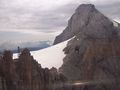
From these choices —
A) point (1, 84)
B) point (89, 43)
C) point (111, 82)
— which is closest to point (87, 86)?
point (111, 82)

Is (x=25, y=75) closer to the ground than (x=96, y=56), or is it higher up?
closer to the ground

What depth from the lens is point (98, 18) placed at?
10256 centimetres

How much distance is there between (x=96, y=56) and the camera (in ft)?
301

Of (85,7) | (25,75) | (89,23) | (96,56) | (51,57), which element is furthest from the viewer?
(85,7)

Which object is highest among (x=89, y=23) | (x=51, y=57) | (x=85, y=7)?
(x=85, y=7)

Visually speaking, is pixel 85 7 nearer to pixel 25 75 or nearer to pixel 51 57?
pixel 51 57

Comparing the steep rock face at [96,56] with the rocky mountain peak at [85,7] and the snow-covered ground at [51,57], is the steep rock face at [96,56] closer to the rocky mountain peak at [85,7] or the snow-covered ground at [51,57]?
the snow-covered ground at [51,57]

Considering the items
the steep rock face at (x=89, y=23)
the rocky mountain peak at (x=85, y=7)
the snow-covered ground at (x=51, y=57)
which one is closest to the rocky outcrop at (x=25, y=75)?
the snow-covered ground at (x=51, y=57)

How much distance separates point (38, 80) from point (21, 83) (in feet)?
29.4

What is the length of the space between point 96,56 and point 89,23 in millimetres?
13455

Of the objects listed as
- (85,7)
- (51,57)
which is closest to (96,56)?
(51,57)

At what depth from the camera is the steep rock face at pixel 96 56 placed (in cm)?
8700

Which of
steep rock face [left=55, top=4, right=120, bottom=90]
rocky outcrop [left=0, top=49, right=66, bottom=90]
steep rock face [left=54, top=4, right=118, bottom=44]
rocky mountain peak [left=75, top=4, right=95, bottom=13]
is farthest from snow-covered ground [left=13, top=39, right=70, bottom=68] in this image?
rocky outcrop [left=0, top=49, right=66, bottom=90]

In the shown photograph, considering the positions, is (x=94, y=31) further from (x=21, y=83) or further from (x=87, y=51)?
(x=21, y=83)
